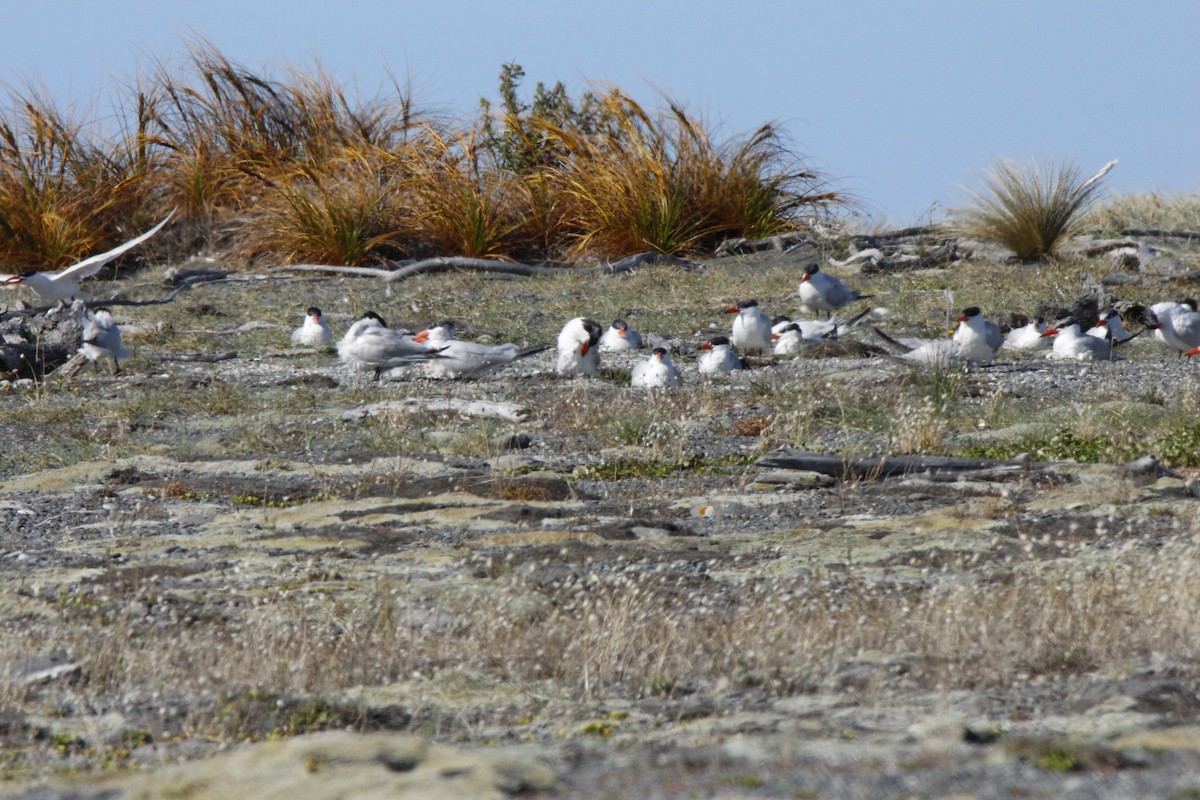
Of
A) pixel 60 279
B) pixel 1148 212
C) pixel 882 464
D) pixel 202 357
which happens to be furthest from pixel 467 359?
pixel 1148 212

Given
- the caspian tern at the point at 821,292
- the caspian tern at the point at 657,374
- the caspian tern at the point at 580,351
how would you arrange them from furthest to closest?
the caspian tern at the point at 821,292 → the caspian tern at the point at 580,351 → the caspian tern at the point at 657,374

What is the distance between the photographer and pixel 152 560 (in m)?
4.82

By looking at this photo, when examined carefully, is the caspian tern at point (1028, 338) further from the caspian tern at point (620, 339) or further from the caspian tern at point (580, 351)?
the caspian tern at point (580, 351)

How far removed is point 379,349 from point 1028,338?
17.9 ft

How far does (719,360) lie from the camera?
9.87 m

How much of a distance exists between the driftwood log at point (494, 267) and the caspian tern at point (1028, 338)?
4.83 metres

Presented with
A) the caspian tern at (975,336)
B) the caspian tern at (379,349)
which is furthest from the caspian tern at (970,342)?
the caspian tern at (379,349)

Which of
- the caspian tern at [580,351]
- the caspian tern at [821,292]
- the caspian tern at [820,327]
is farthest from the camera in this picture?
the caspian tern at [821,292]

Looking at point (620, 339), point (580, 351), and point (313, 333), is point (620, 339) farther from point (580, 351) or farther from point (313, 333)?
point (313, 333)

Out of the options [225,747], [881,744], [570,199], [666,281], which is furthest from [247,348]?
[881,744]

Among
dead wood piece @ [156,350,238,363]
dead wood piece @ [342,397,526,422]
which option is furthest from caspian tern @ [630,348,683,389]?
dead wood piece @ [156,350,238,363]

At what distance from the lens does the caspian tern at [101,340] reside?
33.5ft

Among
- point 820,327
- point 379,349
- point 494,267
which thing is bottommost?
point 820,327

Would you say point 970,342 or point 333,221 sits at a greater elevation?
point 333,221
